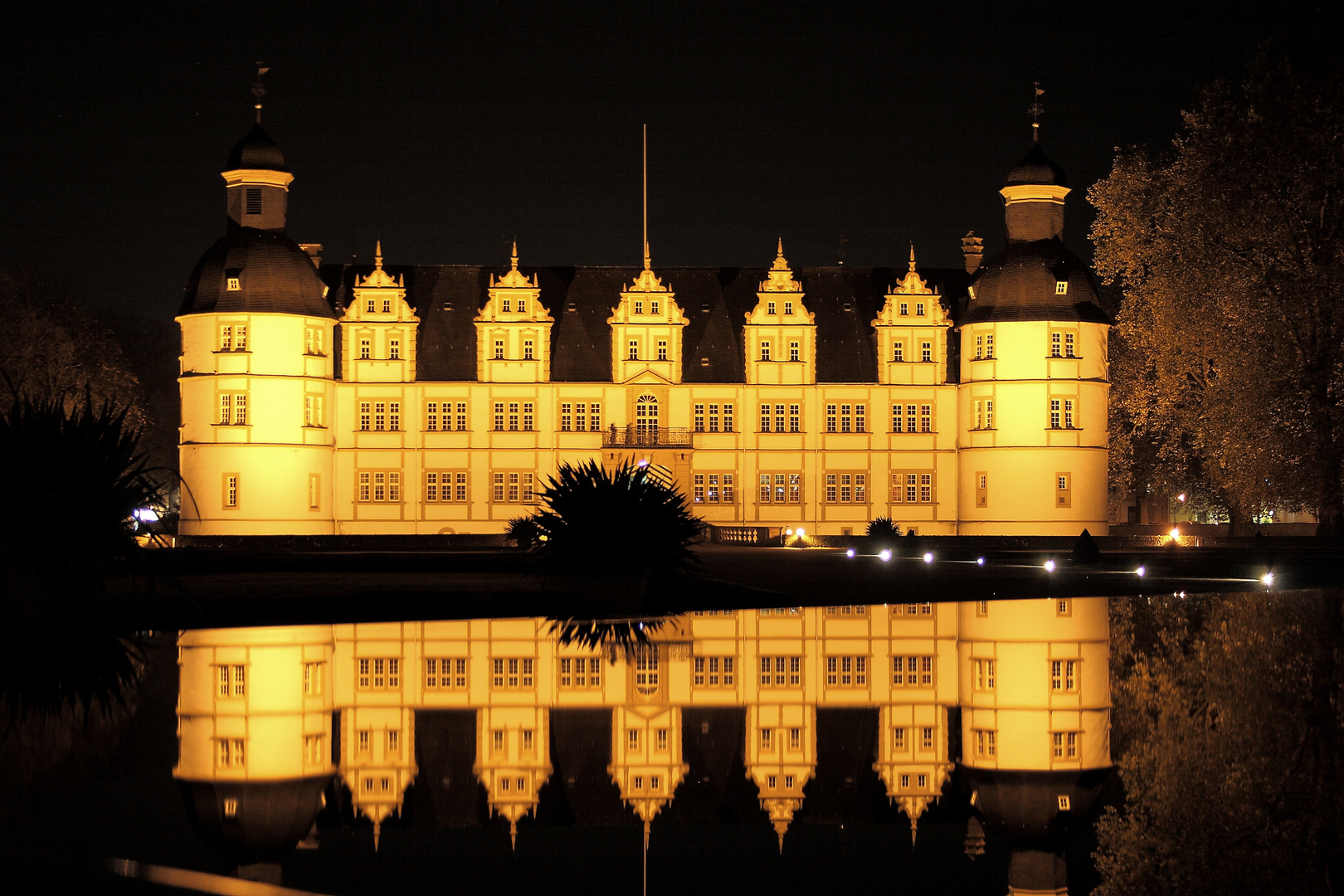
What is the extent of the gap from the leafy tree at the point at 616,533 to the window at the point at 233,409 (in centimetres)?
3579

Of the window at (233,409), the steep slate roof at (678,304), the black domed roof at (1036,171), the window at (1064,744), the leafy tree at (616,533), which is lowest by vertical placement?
the window at (1064,744)

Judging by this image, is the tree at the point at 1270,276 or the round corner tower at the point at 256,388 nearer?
the tree at the point at 1270,276

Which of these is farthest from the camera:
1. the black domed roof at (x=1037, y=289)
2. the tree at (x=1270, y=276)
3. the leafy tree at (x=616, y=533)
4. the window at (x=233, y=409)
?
the black domed roof at (x=1037, y=289)

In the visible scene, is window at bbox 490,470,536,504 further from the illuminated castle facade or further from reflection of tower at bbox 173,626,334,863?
reflection of tower at bbox 173,626,334,863

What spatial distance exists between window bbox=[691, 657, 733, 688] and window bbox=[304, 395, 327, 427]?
42965 mm

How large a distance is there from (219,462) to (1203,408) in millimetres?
31606

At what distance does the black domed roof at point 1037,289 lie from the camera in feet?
178

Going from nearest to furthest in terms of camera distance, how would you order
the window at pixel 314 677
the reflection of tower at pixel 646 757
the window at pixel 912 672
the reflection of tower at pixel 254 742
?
the reflection of tower at pixel 254 742
the reflection of tower at pixel 646 757
the window at pixel 314 677
the window at pixel 912 672

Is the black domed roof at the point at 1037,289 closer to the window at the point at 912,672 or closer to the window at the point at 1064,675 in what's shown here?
the window at the point at 912,672

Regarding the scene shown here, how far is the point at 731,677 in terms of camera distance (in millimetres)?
11609

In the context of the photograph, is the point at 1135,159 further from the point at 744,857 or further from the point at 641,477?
the point at 744,857

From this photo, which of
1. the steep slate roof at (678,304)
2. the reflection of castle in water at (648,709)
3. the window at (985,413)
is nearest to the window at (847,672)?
the reflection of castle in water at (648,709)

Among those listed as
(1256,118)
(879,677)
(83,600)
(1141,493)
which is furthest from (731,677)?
(1141,493)

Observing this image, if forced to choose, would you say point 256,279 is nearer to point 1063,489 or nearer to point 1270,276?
point 1063,489
